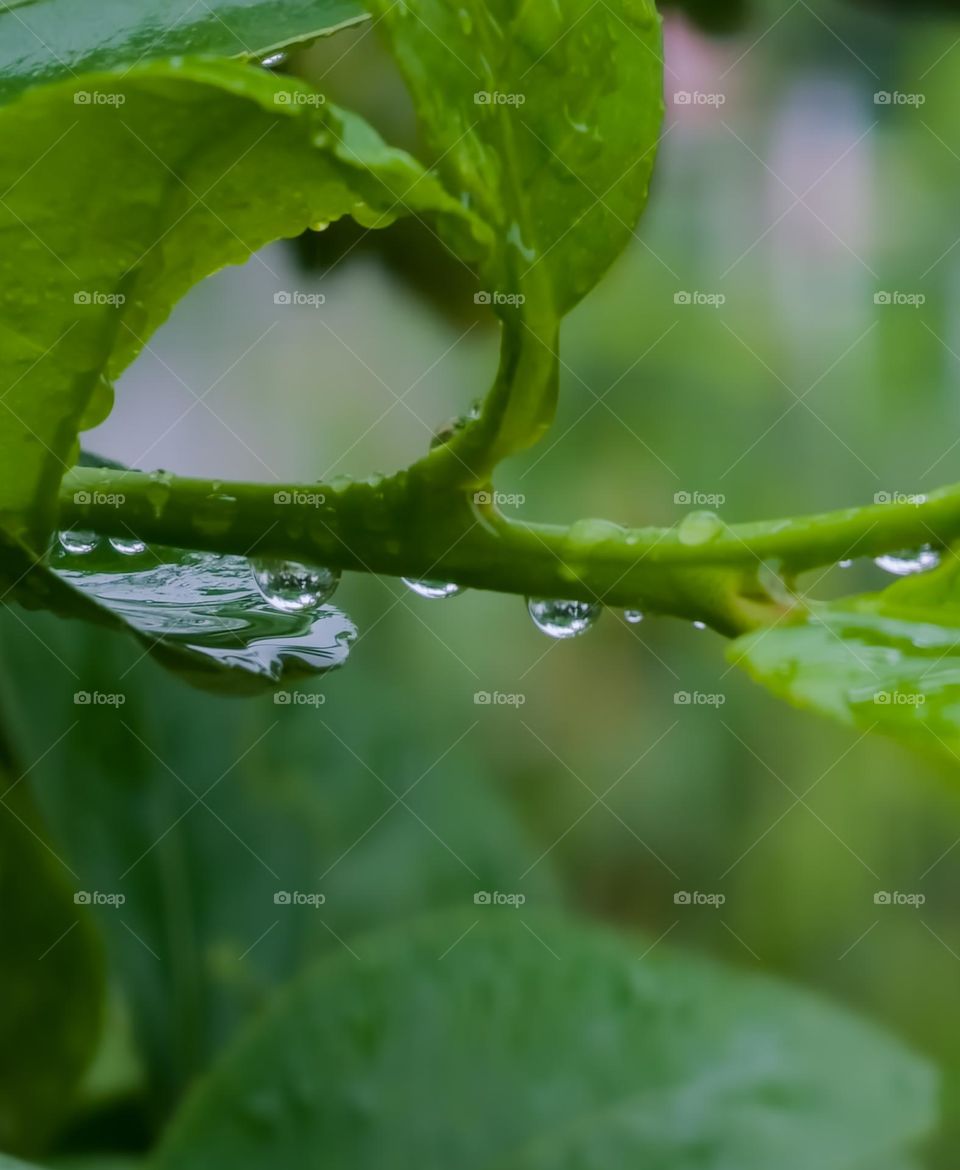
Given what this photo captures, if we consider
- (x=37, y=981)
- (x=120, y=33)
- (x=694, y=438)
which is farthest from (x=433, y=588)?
(x=694, y=438)

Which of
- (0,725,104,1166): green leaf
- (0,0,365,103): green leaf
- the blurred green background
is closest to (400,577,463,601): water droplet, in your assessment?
(0,0,365,103): green leaf

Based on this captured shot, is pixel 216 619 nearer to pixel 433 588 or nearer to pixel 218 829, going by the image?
pixel 433 588

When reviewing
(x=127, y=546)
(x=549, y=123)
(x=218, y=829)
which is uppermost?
(x=549, y=123)

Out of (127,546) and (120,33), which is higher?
(120,33)

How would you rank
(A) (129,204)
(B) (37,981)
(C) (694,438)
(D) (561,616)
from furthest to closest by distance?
1. (C) (694,438)
2. (B) (37,981)
3. (D) (561,616)
4. (A) (129,204)

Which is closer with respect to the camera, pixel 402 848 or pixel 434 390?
pixel 402 848

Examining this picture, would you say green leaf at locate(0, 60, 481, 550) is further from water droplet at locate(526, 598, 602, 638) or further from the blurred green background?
the blurred green background

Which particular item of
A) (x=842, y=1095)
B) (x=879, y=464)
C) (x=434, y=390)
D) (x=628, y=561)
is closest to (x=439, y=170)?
(x=628, y=561)

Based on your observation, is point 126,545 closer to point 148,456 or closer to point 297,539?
point 297,539
